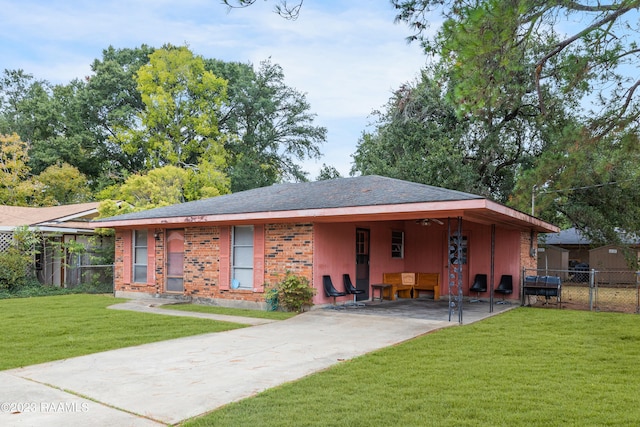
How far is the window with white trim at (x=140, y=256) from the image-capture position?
15125mm

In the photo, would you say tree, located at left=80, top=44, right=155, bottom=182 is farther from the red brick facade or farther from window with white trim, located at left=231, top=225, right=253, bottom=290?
window with white trim, located at left=231, top=225, right=253, bottom=290

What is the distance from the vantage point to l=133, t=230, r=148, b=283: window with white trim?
15125 millimetres

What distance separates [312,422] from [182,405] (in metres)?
1.31

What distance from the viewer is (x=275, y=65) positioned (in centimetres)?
3525

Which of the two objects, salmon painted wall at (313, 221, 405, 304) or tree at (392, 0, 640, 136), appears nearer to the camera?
tree at (392, 0, 640, 136)

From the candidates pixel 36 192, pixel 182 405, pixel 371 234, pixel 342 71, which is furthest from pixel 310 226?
pixel 36 192

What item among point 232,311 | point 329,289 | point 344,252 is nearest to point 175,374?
point 232,311

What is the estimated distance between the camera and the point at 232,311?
11773 millimetres

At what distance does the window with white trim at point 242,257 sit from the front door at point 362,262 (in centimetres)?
276

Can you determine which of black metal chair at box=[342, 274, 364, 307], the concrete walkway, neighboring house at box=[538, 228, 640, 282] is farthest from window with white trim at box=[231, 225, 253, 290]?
neighboring house at box=[538, 228, 640, 282]

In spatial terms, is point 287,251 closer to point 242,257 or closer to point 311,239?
point 311,239

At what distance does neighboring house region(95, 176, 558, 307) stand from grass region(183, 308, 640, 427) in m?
2.90

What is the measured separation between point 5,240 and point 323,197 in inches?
463

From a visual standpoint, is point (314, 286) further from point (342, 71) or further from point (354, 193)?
point (342, 71)
